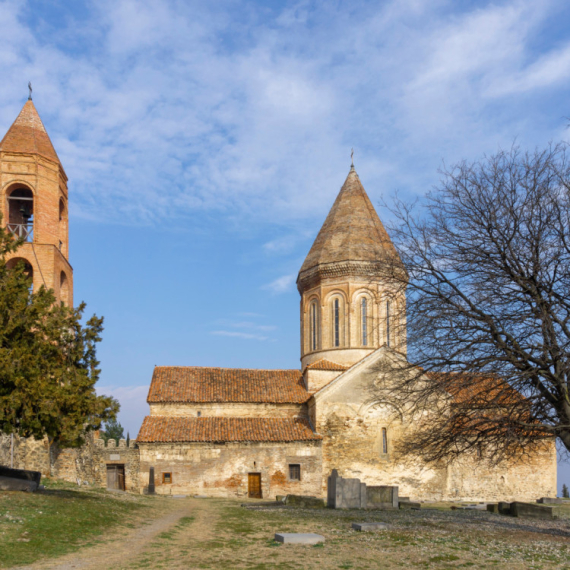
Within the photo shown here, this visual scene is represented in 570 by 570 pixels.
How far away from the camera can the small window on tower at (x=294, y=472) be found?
26.9 m

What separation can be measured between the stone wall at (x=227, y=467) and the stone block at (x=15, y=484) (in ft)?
36.4

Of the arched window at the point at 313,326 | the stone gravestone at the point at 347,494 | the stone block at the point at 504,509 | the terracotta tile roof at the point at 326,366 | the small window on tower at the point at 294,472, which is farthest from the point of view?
the arched window at the point at 313,326

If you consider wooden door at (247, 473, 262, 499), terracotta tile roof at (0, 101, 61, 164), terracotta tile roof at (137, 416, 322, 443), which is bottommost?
wooden door at (247, 473, 262, 499)

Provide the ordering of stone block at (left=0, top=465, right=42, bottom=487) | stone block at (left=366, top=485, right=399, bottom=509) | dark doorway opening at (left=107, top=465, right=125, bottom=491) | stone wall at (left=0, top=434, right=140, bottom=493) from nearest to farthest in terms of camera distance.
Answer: stone block at (left=0, top=465, right=42, bottom=487), stone block at (left=366, top=485, right=399, bottom=509), stone wall at (left=0, top=434, right=140, bottom=493), dark doorway opening at (left=107, top=465, right=125, bottom=491)

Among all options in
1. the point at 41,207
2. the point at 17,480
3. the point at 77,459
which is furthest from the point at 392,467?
the point at 41,207

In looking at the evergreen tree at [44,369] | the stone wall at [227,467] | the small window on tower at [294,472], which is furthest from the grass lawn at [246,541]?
the small window on tower at [294,472]

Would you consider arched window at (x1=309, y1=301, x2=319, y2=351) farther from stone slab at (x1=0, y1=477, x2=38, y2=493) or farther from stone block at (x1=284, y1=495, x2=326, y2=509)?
stone slab at (x1=0, y1=477, x2=38, y2=493)

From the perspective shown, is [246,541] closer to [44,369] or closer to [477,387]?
[477,387]

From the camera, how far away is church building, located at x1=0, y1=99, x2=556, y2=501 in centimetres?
2655

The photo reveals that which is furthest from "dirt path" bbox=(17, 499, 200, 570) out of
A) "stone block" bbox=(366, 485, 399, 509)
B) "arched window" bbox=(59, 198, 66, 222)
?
"arched window" bbox=(59, 198, 66, 222)

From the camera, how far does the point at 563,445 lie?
12.0m

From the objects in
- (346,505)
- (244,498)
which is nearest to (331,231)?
(244,498)

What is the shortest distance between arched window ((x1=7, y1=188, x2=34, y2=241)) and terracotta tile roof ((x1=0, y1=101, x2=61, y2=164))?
1849mm

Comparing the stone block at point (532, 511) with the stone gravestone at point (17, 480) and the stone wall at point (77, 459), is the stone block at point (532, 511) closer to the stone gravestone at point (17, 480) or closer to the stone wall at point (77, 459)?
the stone gravestone at point (17, 480)
